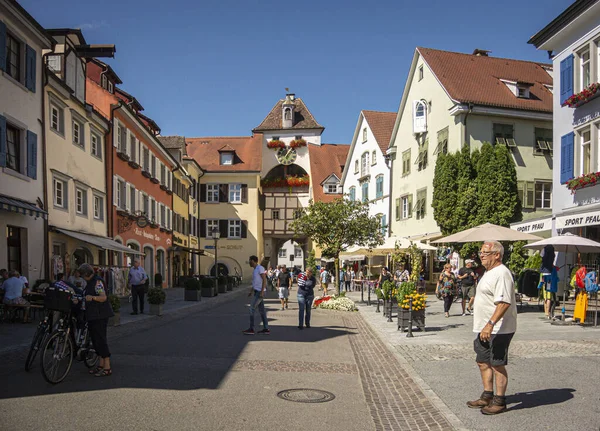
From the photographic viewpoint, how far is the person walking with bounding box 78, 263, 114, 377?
8.63 meters

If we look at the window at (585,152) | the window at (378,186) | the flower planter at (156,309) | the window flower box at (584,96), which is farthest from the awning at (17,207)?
the window at (378,186)

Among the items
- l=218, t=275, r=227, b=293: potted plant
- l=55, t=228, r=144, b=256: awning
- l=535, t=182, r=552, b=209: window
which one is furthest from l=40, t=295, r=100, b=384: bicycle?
l=218, t=275, r=227, b=293: potted plant

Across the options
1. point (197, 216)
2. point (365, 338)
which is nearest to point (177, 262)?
point (197, 216)

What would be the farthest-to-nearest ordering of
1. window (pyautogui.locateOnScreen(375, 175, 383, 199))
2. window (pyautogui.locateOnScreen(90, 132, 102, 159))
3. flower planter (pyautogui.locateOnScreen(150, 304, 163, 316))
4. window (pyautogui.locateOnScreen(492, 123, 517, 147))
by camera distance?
window (pyautogui.locateOnScreen(375, 175, 383, 199)), window (pyautogui.locateOnScreen(492, 123, 517, 147)), window (pyautogui.locateOnScreen(90, 132, 102, 159)), flower planter (pyautogui.locateOnScreen(150, 304, 163, 316))

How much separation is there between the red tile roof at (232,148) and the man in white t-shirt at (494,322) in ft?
172

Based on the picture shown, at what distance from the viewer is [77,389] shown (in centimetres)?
773

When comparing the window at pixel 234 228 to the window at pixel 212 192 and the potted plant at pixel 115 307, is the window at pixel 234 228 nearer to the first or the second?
→ the window at pixel 212 192

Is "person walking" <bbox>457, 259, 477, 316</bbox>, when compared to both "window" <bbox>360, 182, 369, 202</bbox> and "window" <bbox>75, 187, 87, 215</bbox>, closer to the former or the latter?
"window" <bbox>75, 187, 87, 215</bbox>

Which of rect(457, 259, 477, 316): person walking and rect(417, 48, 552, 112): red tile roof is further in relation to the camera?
rect(417, 48, 552, 112): red tile roof

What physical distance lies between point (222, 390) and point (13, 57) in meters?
15.0

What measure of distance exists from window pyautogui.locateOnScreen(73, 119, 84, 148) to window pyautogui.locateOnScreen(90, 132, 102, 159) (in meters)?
1.25

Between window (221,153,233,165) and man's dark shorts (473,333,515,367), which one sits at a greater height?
window (221,153,233,165)

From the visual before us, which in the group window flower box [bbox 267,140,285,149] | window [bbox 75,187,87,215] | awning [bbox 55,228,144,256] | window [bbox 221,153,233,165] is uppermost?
window flower box [bbox 267,140,285,149]

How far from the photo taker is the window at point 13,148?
61.8 feet
